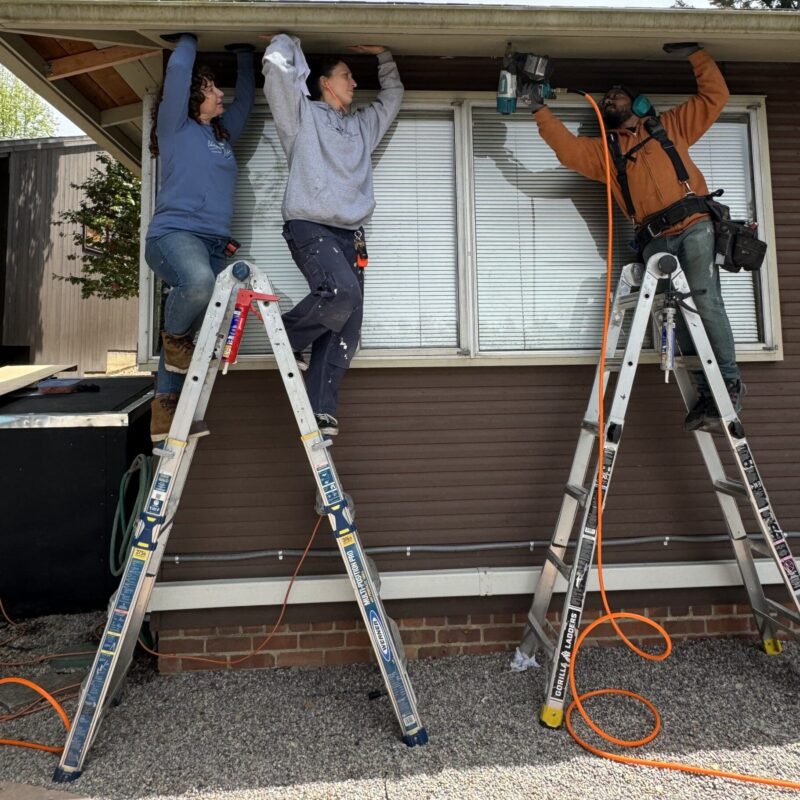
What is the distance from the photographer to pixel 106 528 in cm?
378

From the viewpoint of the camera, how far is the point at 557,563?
2.87 metres

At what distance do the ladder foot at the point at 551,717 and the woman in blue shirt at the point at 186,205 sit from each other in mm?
1984

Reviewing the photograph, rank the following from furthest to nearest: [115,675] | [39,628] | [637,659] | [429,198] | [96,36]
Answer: [39,628], [429,198], [637,659], [96,36], [115,675]

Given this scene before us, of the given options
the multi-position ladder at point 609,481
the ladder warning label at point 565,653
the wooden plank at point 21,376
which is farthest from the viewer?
the wooden plank at point 21,376

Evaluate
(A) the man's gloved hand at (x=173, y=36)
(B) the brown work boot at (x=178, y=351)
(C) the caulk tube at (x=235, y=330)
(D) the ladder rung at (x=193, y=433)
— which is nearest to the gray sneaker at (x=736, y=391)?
(C) the caulk tube at (x=235, y=330)

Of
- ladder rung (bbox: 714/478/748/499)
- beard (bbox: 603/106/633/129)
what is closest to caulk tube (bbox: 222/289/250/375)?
beard (bbox: 603/106/633/129)

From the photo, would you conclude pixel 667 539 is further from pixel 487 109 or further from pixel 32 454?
pixel 32 454

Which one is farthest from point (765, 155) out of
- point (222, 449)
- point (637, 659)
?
point (222, 449)

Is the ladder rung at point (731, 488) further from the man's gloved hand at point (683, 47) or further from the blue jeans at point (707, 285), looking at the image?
the man's gloved hand at point (683, 47)

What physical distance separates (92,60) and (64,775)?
3.26 meters

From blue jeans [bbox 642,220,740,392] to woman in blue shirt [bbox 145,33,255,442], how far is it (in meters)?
2.17

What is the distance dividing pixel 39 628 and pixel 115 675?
59.4 inches

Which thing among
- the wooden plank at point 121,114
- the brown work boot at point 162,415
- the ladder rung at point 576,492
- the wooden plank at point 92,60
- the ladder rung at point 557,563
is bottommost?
the ladder rung at point 557,563

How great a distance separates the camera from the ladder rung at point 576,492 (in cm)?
276
